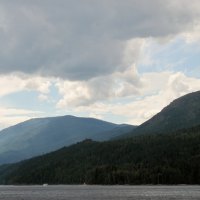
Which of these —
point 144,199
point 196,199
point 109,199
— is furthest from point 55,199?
point 196,199

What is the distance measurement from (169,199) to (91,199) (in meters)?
30.7

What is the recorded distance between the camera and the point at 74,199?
641 feet

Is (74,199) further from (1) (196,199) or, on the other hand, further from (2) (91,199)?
(1) (196,199)

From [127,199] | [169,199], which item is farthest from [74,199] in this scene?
[169,199]

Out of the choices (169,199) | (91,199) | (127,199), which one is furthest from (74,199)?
(169,199)

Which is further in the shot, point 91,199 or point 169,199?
point 91,199

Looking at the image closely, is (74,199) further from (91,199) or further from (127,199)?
(127,199)

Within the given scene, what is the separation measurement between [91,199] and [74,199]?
6.51 meters

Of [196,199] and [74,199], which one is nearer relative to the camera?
[196,199]

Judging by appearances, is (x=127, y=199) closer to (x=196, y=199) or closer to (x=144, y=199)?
(x=144, y=199)

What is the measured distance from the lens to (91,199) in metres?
195

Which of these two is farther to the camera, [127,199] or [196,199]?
[127,199]

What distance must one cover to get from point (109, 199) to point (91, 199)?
827 centimetres

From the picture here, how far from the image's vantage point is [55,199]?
19750 centimetres
